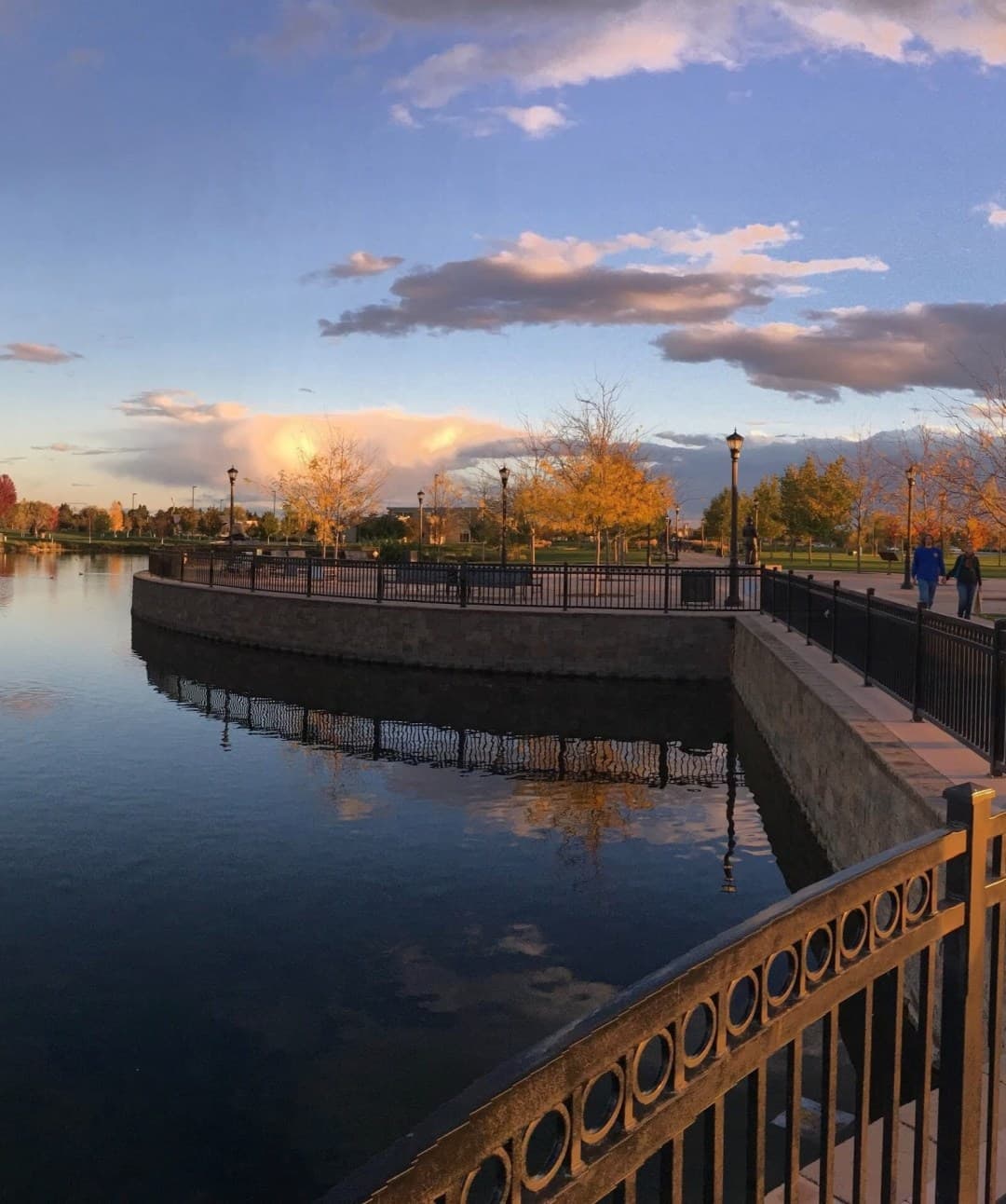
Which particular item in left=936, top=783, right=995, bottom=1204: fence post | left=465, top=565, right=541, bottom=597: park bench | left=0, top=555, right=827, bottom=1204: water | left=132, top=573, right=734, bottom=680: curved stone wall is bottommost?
left=0, top=555, right=827, bottom=1204: water

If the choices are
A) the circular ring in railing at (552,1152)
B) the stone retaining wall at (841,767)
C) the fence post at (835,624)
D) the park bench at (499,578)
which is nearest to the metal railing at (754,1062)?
the circular ring in railing at (552,1152)

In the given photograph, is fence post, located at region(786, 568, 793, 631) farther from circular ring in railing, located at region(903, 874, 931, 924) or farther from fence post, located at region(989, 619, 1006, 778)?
circular ring in railing, located at region(903, 874, 931, 924)

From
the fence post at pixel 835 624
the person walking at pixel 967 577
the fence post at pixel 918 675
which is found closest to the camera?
the fence post at pixel 918 675

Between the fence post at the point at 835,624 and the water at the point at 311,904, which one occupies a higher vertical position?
the fence post at the point at 835,624

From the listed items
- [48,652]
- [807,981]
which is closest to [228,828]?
[807,981]

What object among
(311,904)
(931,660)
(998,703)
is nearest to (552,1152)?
(998,703)

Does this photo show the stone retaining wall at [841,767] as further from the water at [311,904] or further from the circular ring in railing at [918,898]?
the circular ring in railing at [918,898]

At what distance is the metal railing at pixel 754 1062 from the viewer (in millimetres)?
1615

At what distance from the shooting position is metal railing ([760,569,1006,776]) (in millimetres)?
7547

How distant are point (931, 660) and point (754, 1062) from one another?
7.94m

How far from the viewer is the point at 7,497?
171750mm

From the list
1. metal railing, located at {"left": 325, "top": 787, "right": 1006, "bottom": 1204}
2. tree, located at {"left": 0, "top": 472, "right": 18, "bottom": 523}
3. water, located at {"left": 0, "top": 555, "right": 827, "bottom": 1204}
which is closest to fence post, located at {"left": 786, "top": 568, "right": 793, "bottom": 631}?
water, located at {"left": 0, "top": 555, "right": 827, "bottom": 1204}

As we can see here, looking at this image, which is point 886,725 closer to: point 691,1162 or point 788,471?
point 691,1162

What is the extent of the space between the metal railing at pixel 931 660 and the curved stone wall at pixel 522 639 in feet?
26.2
